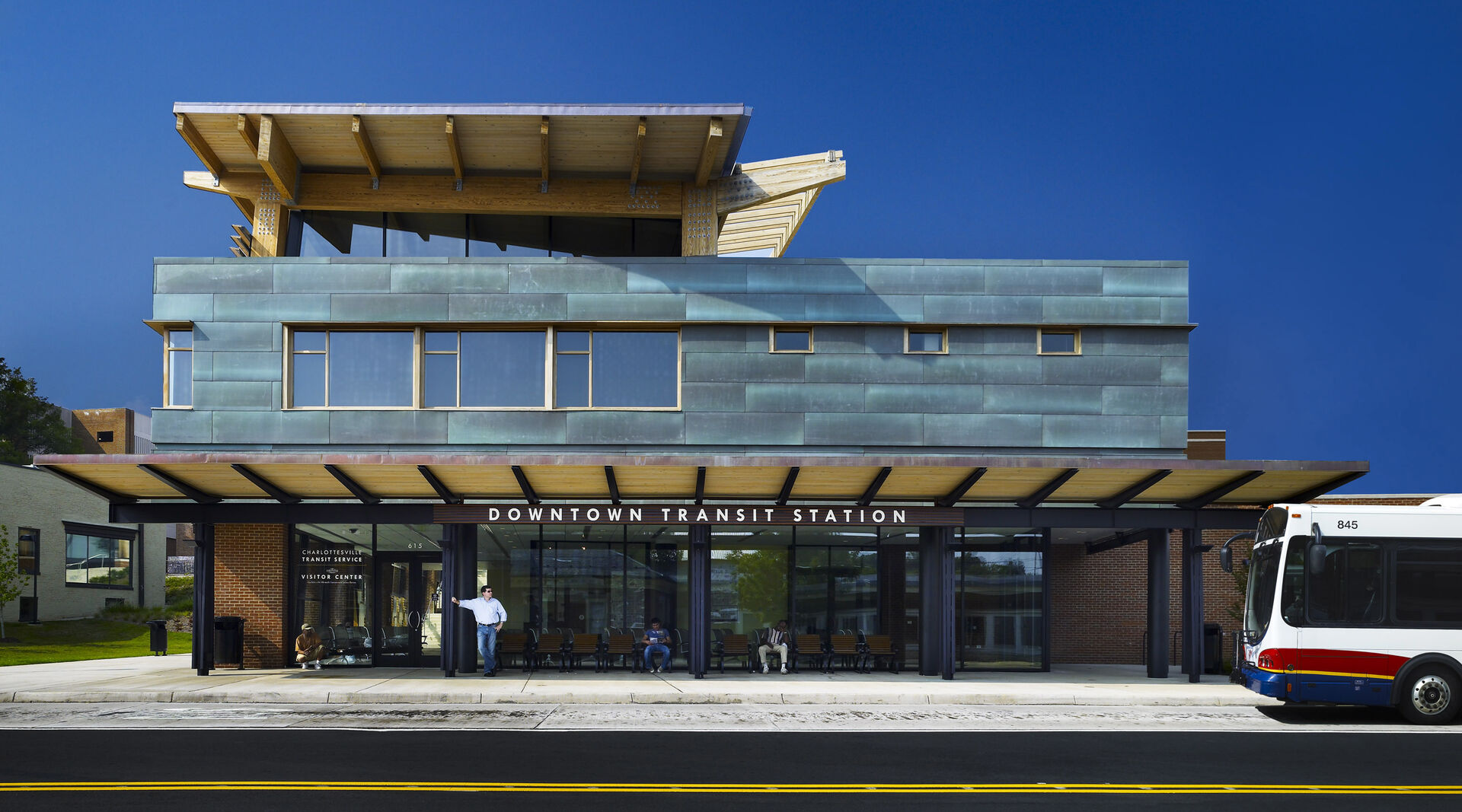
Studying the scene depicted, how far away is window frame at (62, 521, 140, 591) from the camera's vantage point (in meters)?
45.5

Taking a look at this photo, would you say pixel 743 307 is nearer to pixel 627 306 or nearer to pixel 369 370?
pixel 627 306

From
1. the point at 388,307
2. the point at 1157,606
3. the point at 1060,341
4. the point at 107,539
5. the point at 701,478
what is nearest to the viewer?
the point at 701,478

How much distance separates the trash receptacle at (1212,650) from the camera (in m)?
24.1

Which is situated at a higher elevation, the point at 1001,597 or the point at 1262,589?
the point at 1262,589

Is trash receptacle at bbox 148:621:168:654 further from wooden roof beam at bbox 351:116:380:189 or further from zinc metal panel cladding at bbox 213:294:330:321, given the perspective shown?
wooden roof beam at bbox 351:116:380:189

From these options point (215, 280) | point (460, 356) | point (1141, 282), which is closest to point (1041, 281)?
point (1141, 282)

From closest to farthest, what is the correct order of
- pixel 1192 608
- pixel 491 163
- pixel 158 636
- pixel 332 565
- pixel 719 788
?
pixel 719 788 → pixel 1192 608 → pixel 332 565 → pixel 491 163 → pixel 158 636

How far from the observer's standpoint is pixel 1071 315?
2367 cm

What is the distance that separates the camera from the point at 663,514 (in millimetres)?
20938

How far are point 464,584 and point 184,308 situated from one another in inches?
309

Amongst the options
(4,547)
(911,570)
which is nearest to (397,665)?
(911,570)

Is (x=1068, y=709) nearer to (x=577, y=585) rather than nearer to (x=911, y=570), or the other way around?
(x=911, y=570)

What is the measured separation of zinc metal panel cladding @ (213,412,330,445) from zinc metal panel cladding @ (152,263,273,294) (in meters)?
2.44

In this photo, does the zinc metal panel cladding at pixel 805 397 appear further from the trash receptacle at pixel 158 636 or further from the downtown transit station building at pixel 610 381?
the trash receptacle at pixel 158 636
